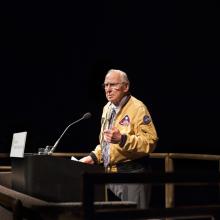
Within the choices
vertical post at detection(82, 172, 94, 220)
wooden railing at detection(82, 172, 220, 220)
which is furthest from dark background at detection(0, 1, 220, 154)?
vertical post at detection(82, 172, 94, 220)

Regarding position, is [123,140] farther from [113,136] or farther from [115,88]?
[115,88]

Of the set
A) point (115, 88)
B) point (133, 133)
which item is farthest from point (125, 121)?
point (115, 88)

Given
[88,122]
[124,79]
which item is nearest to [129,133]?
[124,79]

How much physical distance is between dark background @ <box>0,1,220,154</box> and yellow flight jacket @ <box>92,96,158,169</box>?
17.1 feet

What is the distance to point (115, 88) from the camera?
2.76m

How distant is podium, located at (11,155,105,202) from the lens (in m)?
1.99

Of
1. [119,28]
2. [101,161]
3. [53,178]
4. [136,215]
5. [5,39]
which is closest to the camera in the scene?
[136,215]

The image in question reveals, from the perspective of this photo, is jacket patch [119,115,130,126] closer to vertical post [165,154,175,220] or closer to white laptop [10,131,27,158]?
white laptop [10,131,27,158]

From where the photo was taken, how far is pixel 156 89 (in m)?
10.3

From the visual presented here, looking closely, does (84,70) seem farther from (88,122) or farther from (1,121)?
(1,121)

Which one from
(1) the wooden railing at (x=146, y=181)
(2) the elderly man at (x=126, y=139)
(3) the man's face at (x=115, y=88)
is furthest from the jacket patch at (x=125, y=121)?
(1) the wooden railing at (x=146, y=181)

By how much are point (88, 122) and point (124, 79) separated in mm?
6617

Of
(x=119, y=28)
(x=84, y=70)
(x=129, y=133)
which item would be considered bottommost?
(x=129, y=133)

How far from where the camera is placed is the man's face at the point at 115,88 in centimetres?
276
